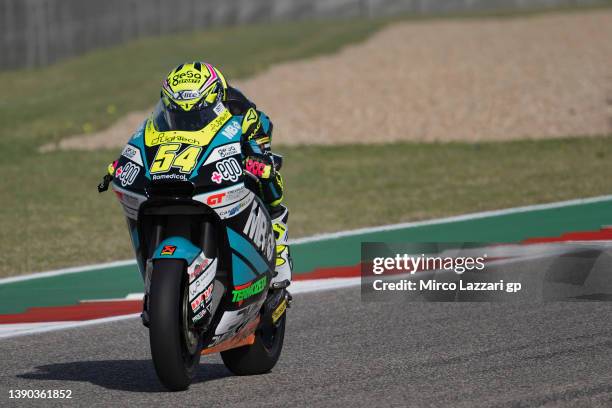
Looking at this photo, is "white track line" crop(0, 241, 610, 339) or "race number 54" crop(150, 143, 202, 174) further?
"white track line" crop(0, 241, 610, 339)

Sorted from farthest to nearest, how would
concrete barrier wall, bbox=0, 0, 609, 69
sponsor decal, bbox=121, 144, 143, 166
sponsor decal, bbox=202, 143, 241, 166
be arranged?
concrete barrier wall, bbox=0, 0, 609, 69 < sponsor decal, bbox=121, 144, 143, 166 < sponsor decal, bbox=202, 143, 241, 166

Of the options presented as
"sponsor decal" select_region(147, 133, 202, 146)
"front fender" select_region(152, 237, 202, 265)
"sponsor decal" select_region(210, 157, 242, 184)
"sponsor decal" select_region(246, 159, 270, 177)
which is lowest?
"front fender" select_region(152, 237, 202, 265)

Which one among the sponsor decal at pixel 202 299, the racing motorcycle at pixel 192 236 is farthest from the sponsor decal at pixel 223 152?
the sponsor decal at pixel 202 299

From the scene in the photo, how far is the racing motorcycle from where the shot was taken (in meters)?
6.34

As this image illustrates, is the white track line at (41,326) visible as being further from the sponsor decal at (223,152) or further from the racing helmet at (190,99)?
the sponsor decal at (223,152)

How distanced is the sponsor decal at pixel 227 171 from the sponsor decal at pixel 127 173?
44 cm

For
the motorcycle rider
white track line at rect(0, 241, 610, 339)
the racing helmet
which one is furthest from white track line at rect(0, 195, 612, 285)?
the racing helmet

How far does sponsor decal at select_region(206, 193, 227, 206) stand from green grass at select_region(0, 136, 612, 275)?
5.42 meters

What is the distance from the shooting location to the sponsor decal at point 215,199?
6504 millimetres

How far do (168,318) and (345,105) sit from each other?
53.8 feet

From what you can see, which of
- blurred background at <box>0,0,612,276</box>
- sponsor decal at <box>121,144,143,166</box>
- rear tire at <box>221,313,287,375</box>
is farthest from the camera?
blurred background at <box>0,0,612,276</box>

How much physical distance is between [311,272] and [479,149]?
8.50m

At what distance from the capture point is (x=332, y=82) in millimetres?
24516

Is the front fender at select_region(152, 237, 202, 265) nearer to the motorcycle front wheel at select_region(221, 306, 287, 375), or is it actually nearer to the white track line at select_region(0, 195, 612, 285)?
the motorcycle front wheel at select_region(221, 306, 287, 375)
